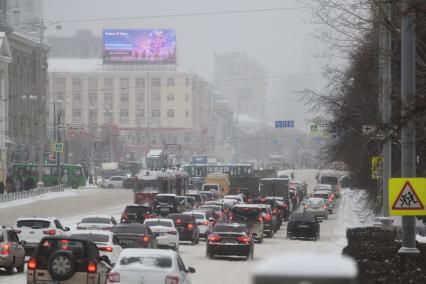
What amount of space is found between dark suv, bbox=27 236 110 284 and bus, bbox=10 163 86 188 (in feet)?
261

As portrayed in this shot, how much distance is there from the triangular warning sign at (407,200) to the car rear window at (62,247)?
19.3 feet

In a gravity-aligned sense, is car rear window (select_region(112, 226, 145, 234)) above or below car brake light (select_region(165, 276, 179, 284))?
below

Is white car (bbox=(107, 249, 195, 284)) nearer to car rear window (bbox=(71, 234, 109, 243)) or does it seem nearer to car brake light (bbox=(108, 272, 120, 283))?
car brake light (bbox=(108, 272, 120, 283))

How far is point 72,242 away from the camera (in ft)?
63.9

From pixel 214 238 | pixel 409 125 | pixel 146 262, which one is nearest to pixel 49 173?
pixel 214 238

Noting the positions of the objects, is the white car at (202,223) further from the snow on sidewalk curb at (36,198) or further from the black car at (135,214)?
the snow on sidewalk curb at (36,198)

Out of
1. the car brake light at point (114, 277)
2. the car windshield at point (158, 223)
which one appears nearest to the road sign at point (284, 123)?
the car windshield at point (158, 223)

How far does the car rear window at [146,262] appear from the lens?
16609 millimetres

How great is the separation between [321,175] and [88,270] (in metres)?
92.4

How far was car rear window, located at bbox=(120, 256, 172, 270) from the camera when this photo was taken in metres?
16.6

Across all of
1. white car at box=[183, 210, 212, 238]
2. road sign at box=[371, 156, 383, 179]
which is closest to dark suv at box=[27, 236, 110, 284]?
road sign at box=[371, 156, 383, 179]

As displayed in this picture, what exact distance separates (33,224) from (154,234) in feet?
15.8

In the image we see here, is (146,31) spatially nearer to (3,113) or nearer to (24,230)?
(3,113)

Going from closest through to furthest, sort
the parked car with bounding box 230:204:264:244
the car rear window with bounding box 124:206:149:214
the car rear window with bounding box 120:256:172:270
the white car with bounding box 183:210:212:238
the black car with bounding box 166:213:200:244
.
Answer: the car rear window with bounding box 120:256:172:270, the black car with bounding box 166:213:200:244, the parked car with bounding box 230:204:264:244, the white car with bounding box 183:210:212:238, the car rear window with bounding box 124:206:149:214
